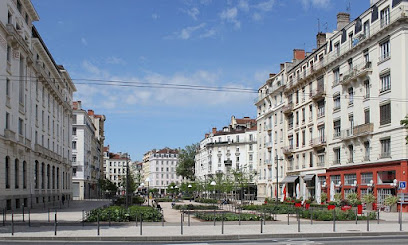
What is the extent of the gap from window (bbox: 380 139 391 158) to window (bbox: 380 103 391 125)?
65.7 inches

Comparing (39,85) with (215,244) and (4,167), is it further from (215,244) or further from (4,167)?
(215,244)

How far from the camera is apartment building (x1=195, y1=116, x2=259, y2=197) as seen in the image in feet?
365

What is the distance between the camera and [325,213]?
30906mm

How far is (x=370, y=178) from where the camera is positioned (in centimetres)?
4691

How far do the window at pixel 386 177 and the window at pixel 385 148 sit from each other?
1.54 metres

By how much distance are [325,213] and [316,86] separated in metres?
32.4

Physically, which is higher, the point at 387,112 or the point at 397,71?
the point at 397,71

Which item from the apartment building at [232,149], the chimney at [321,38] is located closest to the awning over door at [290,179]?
the chimney at [321,38]

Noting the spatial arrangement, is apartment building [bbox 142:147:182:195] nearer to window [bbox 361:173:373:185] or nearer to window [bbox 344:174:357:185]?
window [bbox 344:174:357:185]

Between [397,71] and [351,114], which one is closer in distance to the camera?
[397,71]

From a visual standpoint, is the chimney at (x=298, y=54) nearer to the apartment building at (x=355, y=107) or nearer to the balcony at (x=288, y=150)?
the apartment building at (x=355, y=107)

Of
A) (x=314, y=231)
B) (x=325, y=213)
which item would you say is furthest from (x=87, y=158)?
(x=314, y=231)

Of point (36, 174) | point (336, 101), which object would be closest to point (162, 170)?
point (36, 174)

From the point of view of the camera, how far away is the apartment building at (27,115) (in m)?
43.0
